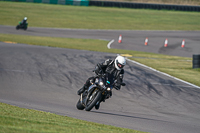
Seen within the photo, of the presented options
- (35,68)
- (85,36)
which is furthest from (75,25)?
(35,68)

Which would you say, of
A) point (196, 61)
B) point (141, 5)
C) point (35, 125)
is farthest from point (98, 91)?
point (141, 5)

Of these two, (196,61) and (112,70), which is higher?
(112,70)

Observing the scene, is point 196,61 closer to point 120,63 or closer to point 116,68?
point 116,68

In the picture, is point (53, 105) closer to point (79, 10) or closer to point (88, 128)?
point (88, 128)

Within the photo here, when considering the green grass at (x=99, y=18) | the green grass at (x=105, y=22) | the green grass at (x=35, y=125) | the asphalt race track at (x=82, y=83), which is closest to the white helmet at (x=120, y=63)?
the asphalt race track at (x=82, y=83)

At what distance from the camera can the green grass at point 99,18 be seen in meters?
Result: 42.9

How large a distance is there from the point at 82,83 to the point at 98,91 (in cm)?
460

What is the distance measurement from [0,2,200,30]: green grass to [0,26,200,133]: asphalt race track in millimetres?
22527

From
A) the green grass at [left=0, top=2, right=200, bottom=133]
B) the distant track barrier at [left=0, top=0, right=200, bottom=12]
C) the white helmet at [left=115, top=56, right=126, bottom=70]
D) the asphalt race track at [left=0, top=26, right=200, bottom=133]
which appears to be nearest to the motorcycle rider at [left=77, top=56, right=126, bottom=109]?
the white helmet at [left=115, top=56, right=126, bottom=70]

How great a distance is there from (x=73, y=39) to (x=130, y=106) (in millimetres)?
21895

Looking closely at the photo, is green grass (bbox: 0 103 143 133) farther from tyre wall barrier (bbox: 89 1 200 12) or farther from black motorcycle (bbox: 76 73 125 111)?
tyre wall barrier (bbox: 89 1 200 12)

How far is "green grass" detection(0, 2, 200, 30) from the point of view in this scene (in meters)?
42.9

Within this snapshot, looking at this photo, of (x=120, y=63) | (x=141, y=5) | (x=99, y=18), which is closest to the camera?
(x=120, y=63)

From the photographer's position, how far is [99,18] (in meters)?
48.5
